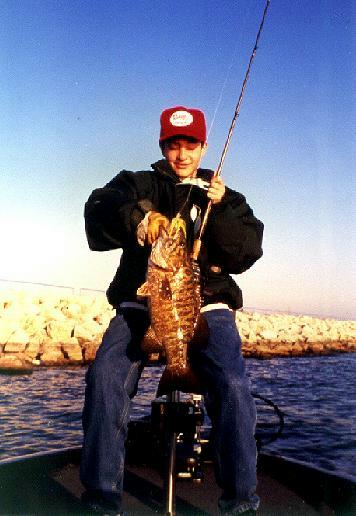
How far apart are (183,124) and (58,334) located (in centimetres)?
2532

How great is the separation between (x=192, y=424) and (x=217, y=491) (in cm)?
143

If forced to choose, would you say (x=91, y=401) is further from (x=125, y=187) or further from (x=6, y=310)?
(x=6, y=310)

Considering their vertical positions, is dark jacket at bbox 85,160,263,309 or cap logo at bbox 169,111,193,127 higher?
cap logo at bbox 169,111,193,127

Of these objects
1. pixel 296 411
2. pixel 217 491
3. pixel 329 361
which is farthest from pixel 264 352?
pixel 217 491

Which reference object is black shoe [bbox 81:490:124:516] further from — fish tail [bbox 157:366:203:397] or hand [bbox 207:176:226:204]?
hand [bbox 207:176:226:204]

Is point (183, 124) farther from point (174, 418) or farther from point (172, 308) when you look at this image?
point (174, 418)

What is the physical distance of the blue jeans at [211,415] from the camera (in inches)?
134

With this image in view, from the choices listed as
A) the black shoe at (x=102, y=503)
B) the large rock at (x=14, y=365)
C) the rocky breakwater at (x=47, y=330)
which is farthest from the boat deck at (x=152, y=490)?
the rocky breakwater at (x=47, y=330)

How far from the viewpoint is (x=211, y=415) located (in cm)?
364

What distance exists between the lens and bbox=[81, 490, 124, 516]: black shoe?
3385mm

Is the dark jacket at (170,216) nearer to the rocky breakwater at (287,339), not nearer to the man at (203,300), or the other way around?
the man at (203,300)

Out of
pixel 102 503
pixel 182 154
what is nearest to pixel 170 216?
pixel 182 154

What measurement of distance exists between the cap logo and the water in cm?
459

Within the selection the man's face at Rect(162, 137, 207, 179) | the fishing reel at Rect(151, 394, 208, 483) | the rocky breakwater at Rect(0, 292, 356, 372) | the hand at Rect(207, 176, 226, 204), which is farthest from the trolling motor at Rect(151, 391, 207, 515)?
the rocky breakwater at Rect(0, 292, 356, 372)
